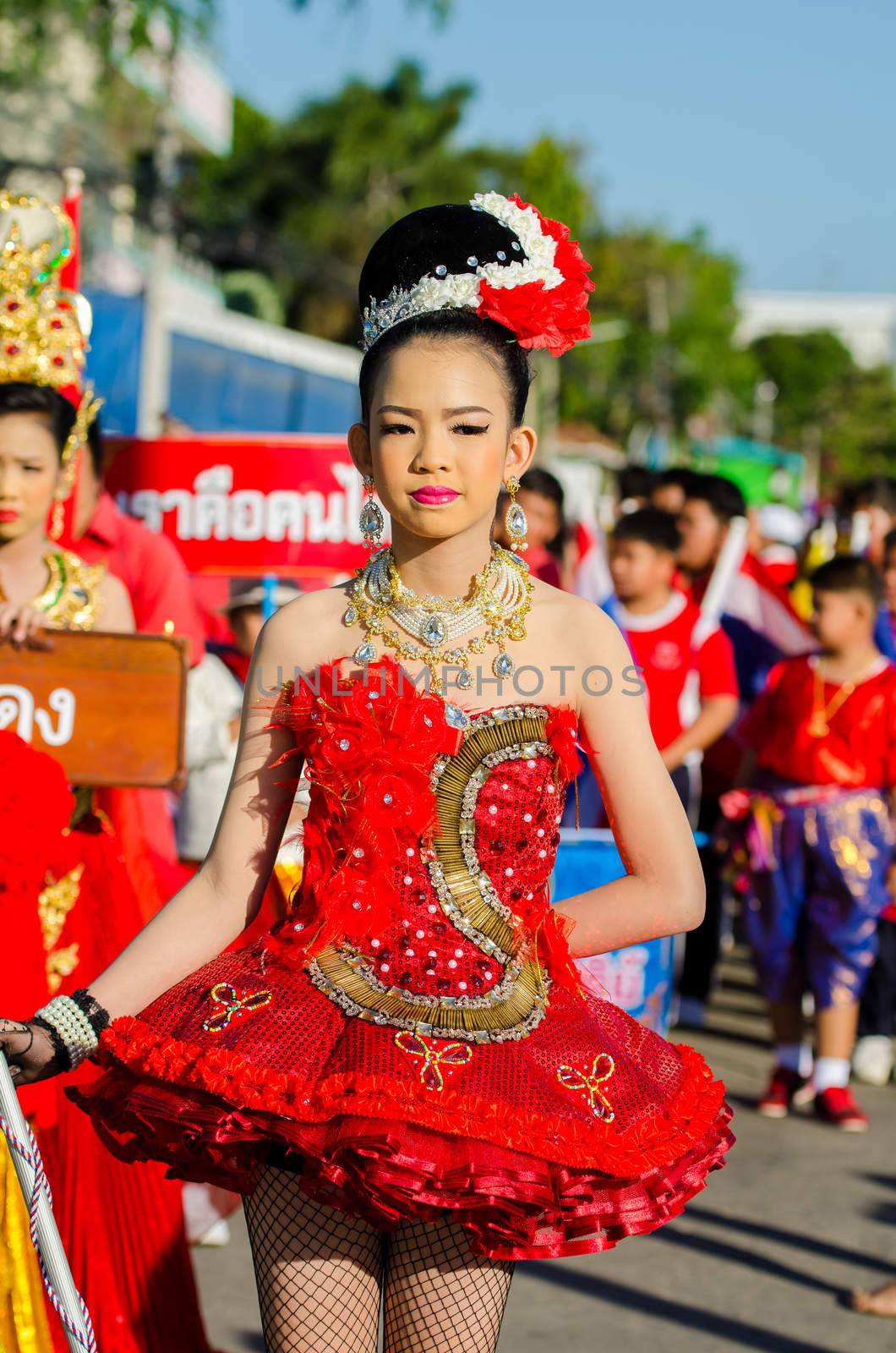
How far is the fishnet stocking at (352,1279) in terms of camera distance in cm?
231

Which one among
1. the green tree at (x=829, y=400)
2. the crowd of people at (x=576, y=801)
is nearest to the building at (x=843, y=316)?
the green tree at (x=829, y=400)

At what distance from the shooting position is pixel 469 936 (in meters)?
2.30

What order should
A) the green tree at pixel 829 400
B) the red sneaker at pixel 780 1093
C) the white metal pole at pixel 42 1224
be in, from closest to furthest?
the white metal pole at pixel 42 1224, the red sneaker at pixel 780 1093, the green tree at pixel 829 400

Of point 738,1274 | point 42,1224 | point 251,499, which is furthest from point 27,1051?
point 251,499

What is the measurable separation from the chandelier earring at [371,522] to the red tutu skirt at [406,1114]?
610 mm

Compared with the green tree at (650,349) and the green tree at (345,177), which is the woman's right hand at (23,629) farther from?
the green tree at (650,349)

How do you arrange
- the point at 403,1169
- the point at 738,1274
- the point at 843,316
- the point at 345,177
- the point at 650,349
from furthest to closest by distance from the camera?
the point at 843,316, the point at 650,349, the point at 345,177, the point at 738,1274, the point at 403,1169

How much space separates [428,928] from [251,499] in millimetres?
4353

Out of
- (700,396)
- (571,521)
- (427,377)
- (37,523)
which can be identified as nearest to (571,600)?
(427,377)

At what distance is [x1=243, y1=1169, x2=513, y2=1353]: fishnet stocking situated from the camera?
231 cm

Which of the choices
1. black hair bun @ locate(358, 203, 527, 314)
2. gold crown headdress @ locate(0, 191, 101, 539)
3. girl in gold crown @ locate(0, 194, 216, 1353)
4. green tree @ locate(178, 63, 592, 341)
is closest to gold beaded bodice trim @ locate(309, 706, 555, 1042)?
black hair bun @ locate(358, 203, 527, 314)

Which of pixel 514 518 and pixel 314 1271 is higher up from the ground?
pixel 514 518

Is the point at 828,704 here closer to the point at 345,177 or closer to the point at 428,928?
the point at 428,928

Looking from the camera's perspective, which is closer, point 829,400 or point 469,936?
point 469,936
